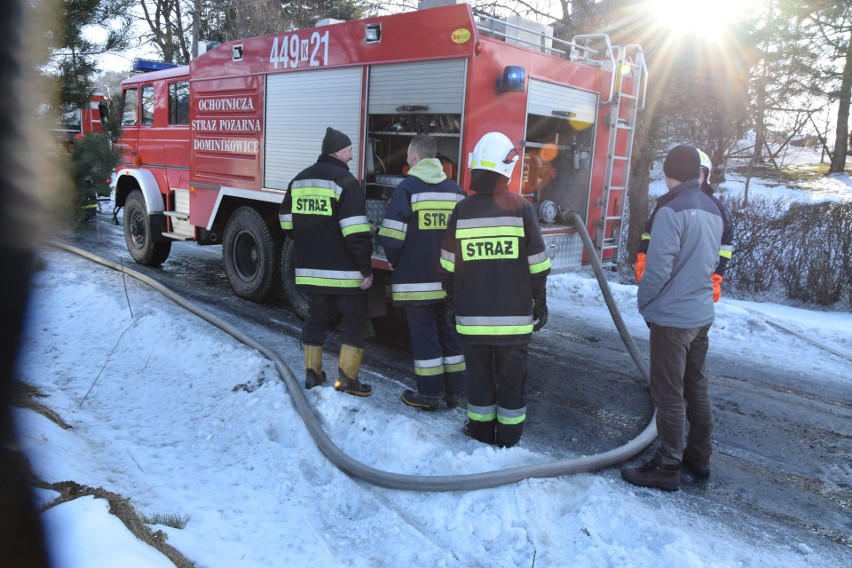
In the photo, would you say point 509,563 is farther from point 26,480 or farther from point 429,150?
point 429,150

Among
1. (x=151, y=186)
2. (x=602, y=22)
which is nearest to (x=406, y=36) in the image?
(x=151, y=186)

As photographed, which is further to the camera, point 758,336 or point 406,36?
point 758,336

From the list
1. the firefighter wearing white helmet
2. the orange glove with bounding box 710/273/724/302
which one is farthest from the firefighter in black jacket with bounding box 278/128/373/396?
the orange glove with bounding box 710/273/724/302

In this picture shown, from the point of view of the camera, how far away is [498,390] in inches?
147

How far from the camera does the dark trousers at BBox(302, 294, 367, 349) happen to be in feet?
14.8

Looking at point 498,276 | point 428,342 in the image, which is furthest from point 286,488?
point 498,276

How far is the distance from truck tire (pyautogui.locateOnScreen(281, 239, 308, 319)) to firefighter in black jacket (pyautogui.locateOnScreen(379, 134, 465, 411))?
2.31 metres

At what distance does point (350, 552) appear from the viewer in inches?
111

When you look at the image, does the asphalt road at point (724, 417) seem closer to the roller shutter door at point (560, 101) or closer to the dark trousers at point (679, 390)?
the dark trousers at point (679, 390)

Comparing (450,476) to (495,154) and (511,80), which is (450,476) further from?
(511,80)

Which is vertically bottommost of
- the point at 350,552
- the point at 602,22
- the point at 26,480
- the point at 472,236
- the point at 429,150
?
the point at 350,552

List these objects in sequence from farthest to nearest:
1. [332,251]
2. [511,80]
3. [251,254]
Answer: [251,254] < [511,80] < [332,251]

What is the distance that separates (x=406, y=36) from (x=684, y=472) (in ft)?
12.6

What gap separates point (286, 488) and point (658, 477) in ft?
6.59
